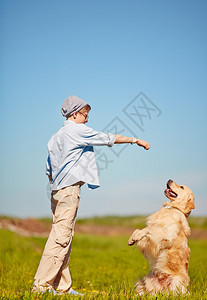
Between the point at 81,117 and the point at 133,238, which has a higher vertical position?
the point at 81,117

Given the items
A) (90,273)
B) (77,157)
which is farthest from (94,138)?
(90,273)

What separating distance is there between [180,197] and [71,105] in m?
1.76

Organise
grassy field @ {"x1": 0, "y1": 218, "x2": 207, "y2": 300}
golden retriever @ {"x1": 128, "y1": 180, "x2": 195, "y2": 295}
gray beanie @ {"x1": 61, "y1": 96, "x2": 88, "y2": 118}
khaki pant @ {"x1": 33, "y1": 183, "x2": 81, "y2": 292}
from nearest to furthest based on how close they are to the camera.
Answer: grassy field @ {"x1": 0, "y1": 218, "x2": 207, "y2": 300}
golden retriever @ {"x1": 128, "y1": 180, "x2": 195, "y2": 295}
khaki pant @ {"x1": 33, "y1": 183, "x2": 81, "y2": 292}
gray beanie @ {"x1": 61, "y1": 96, "x2": 88, "y2": 118}

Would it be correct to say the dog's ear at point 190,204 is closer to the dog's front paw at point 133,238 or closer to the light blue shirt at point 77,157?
the dog's front paw at point 133,238

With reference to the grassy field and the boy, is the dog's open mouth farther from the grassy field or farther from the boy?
the grassy field

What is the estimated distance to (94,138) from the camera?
4.19 meters

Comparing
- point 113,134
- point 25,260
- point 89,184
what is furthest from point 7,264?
point 113,134

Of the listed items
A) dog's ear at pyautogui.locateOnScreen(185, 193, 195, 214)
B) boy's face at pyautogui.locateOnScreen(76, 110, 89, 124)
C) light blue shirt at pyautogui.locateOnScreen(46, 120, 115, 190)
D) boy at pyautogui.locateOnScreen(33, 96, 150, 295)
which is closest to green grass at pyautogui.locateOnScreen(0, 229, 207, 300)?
boy at pyautogui.locateOnScreen(33, 96, 150, 295)

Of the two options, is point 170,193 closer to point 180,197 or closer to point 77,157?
point 180,197

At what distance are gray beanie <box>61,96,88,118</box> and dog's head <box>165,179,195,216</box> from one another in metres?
1.46

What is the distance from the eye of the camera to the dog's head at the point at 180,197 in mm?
4152

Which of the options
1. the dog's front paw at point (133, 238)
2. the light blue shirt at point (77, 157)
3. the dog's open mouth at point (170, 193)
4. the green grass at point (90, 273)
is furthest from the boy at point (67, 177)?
the dog's front paw at point (133, 238)

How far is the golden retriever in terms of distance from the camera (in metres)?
3.88

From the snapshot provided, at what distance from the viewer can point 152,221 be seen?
405 cm
